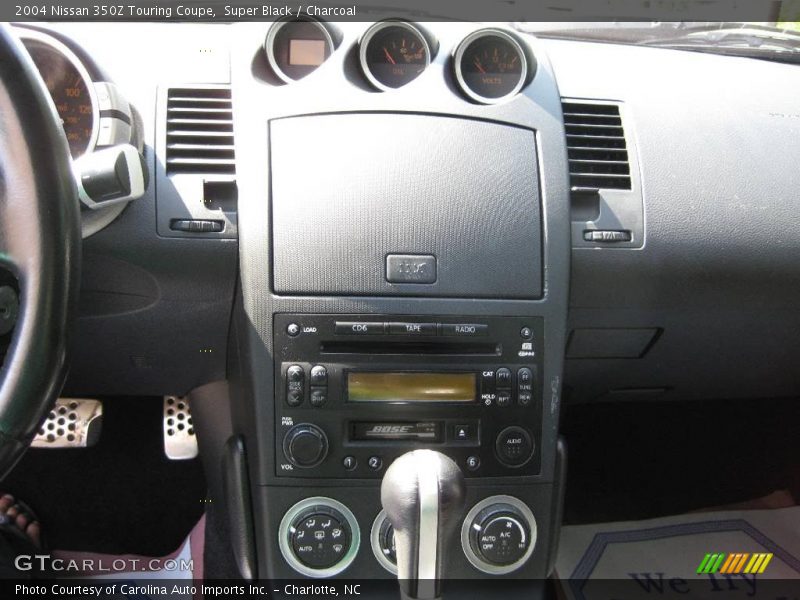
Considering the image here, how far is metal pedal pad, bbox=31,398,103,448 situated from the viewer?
1.80 m

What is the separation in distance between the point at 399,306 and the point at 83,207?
48 centimetres

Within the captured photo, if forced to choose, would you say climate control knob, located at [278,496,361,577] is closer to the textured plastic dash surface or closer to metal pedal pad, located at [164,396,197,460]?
the textured plastic dash surface

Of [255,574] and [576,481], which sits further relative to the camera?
[576,481]

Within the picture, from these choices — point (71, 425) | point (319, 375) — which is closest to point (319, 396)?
point (319, 375)

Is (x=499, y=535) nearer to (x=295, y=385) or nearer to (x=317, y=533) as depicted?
(x=317, y=533)

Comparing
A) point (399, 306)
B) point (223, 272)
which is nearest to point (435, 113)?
point (399, 306)

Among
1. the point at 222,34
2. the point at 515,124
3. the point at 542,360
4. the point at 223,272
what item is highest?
the point at 222,34

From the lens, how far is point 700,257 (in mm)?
1405

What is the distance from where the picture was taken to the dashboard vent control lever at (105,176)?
3.70 feet

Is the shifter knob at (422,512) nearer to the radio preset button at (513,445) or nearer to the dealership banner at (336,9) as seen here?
the radio preset button at (513,445)

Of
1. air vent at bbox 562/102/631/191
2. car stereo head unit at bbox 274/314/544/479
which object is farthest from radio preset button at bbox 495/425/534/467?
air vent at bbox 562/102/631/191

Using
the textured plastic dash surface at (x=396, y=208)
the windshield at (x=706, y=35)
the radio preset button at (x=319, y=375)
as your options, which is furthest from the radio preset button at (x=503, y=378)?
the windshield at (x=706, y=35)

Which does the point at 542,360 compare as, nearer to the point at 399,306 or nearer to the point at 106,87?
the point at 399,306

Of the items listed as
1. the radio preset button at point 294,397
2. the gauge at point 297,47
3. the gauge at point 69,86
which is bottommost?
the radio preset button at point 294,397
